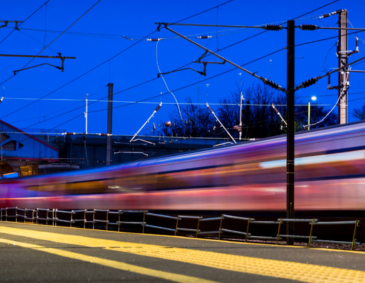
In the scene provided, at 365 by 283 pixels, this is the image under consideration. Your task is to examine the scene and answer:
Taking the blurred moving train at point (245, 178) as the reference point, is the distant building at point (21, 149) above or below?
above

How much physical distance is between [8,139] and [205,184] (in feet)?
156

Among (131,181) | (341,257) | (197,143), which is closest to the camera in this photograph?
(341,257)

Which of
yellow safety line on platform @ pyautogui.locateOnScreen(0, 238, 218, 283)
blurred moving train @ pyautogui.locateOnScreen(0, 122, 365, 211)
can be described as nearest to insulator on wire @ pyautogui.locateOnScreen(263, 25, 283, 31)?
blurred moving train @ pyautogui.locateOnScreen(0, 122, 365, 211)

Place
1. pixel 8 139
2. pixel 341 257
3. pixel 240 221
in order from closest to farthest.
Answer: pixel 341 257 → pixel 240 221 → pixel 8 139

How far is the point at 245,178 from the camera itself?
55.1ft

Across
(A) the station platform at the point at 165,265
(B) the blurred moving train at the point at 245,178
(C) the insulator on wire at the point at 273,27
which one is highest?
(C) the insulator on wire at the point at 273,27

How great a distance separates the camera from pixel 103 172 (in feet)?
82.3

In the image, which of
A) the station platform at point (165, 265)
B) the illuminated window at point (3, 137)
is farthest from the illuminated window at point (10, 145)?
the station platform at point (165, 265)

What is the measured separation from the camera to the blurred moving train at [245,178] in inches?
546

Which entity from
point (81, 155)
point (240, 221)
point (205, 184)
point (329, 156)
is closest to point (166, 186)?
point (205, 184)

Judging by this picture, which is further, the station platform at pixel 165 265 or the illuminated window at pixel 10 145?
the illuminated window at pixel 10 145

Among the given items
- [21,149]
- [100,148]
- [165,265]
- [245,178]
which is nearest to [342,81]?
[245,178]

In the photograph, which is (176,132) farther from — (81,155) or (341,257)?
(341,257)

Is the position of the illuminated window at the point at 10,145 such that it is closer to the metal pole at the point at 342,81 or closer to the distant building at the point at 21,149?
the distant building at the point at 21,149
